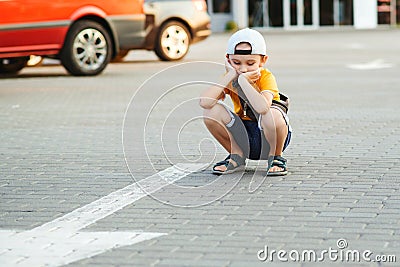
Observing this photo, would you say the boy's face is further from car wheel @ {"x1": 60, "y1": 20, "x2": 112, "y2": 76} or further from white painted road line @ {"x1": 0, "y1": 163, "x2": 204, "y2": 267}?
car wheel @ {"x1": 60, "y1": 20, "x2": 112, "y2": 76}

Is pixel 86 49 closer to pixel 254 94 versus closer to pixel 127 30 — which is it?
pixel 127 30

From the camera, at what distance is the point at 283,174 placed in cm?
782

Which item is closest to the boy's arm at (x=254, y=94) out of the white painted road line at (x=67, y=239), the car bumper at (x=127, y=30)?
the white painted road line at (x=67, y=239)

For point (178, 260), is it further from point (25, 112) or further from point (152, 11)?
point (152, 11)

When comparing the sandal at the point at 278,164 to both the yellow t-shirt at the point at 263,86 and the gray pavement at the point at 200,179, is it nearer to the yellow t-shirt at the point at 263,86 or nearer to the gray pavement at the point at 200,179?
the gray pavement at the point at 200,179

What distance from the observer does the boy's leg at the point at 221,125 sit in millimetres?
7742

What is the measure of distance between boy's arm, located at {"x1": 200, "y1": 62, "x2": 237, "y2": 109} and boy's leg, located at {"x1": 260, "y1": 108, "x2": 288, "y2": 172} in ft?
1.16

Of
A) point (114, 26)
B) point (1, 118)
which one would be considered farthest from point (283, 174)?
point (114, 26)

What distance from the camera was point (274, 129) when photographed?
7.67 meters

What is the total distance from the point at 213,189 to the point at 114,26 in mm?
11602

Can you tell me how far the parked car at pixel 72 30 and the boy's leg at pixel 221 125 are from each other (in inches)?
388

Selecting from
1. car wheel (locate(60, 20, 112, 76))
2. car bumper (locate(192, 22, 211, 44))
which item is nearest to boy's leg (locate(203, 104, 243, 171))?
car wheel (locate(60, 20, 112, 76))

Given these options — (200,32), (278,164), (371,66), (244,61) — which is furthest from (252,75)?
(200,32)

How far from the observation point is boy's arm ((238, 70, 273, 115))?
7.53 meters
